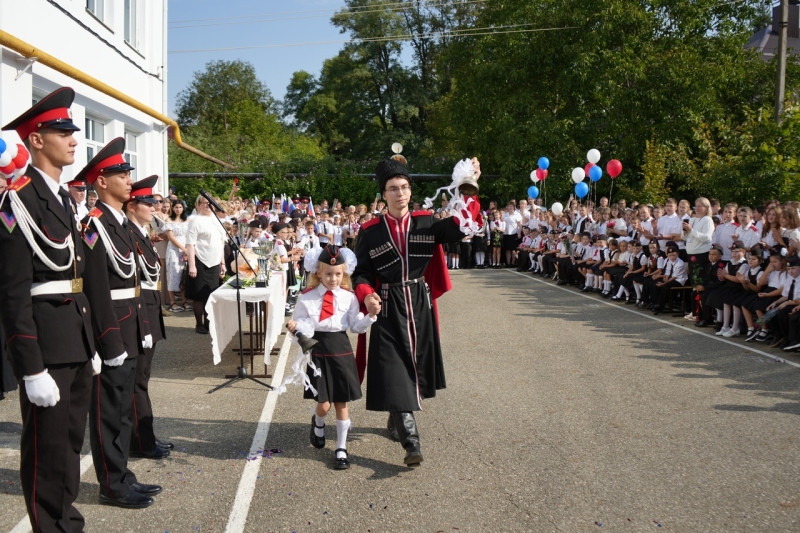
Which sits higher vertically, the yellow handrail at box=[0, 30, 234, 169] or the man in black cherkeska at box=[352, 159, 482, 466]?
the yellow handrail at box=[0, 30, 234, 169]

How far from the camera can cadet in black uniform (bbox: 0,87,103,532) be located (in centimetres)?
358

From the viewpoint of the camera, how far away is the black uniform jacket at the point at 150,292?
536 cm

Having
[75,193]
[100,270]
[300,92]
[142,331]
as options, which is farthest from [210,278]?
[300,92]

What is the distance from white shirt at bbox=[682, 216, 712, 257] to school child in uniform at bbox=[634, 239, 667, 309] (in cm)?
102

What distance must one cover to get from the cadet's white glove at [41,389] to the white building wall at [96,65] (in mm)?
6348

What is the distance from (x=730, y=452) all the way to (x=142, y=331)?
4.24m

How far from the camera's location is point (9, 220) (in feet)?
11.8

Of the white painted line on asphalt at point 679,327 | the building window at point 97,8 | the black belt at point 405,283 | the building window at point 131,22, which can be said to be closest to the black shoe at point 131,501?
the black belt at point 405,283

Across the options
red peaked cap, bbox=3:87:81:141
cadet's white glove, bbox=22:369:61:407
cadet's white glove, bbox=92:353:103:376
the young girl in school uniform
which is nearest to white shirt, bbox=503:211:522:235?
the young girl in school uniform

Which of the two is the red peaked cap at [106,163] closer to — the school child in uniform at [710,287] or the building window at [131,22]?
the school child in uniform at [710,287]

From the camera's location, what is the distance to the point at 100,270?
4.35 m

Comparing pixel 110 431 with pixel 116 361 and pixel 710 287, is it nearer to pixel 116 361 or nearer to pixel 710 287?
pixel 116 361

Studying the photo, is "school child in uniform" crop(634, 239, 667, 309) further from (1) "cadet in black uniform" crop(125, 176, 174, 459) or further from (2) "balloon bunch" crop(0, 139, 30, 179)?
(2) "balloon bunch" crop(0, 139, 30, 179)

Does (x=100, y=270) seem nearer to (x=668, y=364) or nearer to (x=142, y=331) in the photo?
(x=142, y=331)
